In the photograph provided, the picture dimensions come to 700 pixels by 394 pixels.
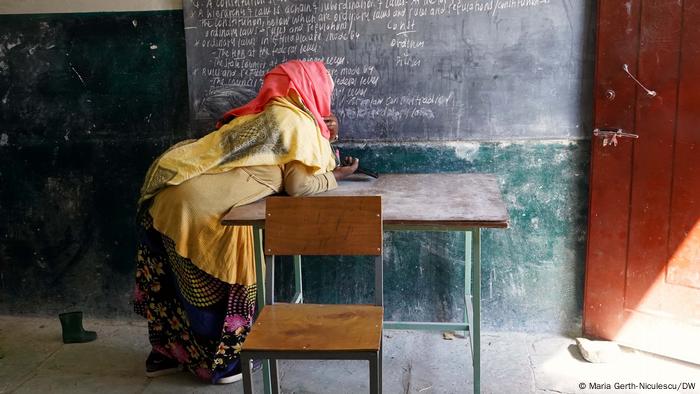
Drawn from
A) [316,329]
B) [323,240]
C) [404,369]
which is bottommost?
[404,369]

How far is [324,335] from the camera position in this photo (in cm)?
239

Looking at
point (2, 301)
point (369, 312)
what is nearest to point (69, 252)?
point (2, 301)

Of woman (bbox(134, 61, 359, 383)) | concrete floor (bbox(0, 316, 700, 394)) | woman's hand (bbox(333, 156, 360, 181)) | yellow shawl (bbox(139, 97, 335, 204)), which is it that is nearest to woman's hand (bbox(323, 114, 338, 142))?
woman (bbox(134, 61, 359, 383))

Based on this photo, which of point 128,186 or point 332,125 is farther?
point 128,186

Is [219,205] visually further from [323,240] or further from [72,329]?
[72,329]

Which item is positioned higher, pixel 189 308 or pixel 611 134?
pixel 611 134

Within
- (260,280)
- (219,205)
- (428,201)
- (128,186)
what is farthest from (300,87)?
(128,186)

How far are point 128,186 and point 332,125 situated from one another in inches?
52.2

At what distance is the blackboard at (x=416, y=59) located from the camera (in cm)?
333

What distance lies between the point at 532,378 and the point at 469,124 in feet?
4.22

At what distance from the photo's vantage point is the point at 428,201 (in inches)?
113

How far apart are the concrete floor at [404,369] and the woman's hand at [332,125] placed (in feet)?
3.73

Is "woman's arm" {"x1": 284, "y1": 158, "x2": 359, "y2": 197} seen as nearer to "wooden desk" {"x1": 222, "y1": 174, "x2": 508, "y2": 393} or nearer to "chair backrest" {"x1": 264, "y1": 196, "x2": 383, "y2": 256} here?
"wooden desk" {"x1": 222, "y1": 174, "x2": 508, "y2": 393}

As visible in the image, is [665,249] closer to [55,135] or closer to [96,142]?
[96,142]
